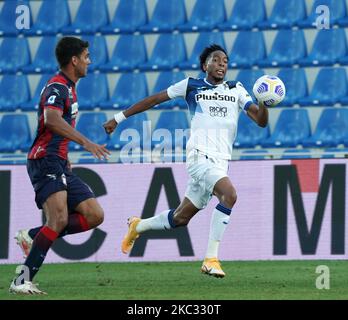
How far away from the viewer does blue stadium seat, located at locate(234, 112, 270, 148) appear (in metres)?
13.8

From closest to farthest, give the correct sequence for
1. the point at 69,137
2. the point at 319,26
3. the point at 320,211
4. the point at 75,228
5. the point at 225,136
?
the point at 69,137, the point at 75,228, the point at 225,136, the point at 320,211, the point at 319,26

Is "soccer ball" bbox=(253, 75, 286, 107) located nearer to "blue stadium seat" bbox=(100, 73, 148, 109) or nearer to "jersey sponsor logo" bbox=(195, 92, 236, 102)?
"jersey sponsor logo" bbox=(195, 92, 236, 102)

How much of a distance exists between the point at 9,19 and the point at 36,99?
4.88ft

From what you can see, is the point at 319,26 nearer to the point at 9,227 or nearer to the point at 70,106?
the point at 9,227

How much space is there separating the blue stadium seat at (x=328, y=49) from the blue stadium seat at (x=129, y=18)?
246 centimetres

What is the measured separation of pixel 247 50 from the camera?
14.7m

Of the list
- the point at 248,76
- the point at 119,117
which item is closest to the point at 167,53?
the point at 248,76

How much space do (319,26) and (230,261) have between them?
449 cm

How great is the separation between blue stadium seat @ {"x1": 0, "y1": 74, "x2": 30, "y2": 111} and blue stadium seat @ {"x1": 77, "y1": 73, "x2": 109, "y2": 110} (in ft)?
2.63

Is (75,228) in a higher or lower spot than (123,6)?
lower

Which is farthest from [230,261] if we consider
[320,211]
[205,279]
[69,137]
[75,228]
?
[69,137]

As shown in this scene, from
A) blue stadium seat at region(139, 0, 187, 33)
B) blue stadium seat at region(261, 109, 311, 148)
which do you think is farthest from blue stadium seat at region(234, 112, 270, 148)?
blue stadium seat at region(139, 0, 187, 33)

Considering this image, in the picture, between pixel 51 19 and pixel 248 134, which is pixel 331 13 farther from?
pixel 51 19

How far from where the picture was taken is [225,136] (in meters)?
9.18
